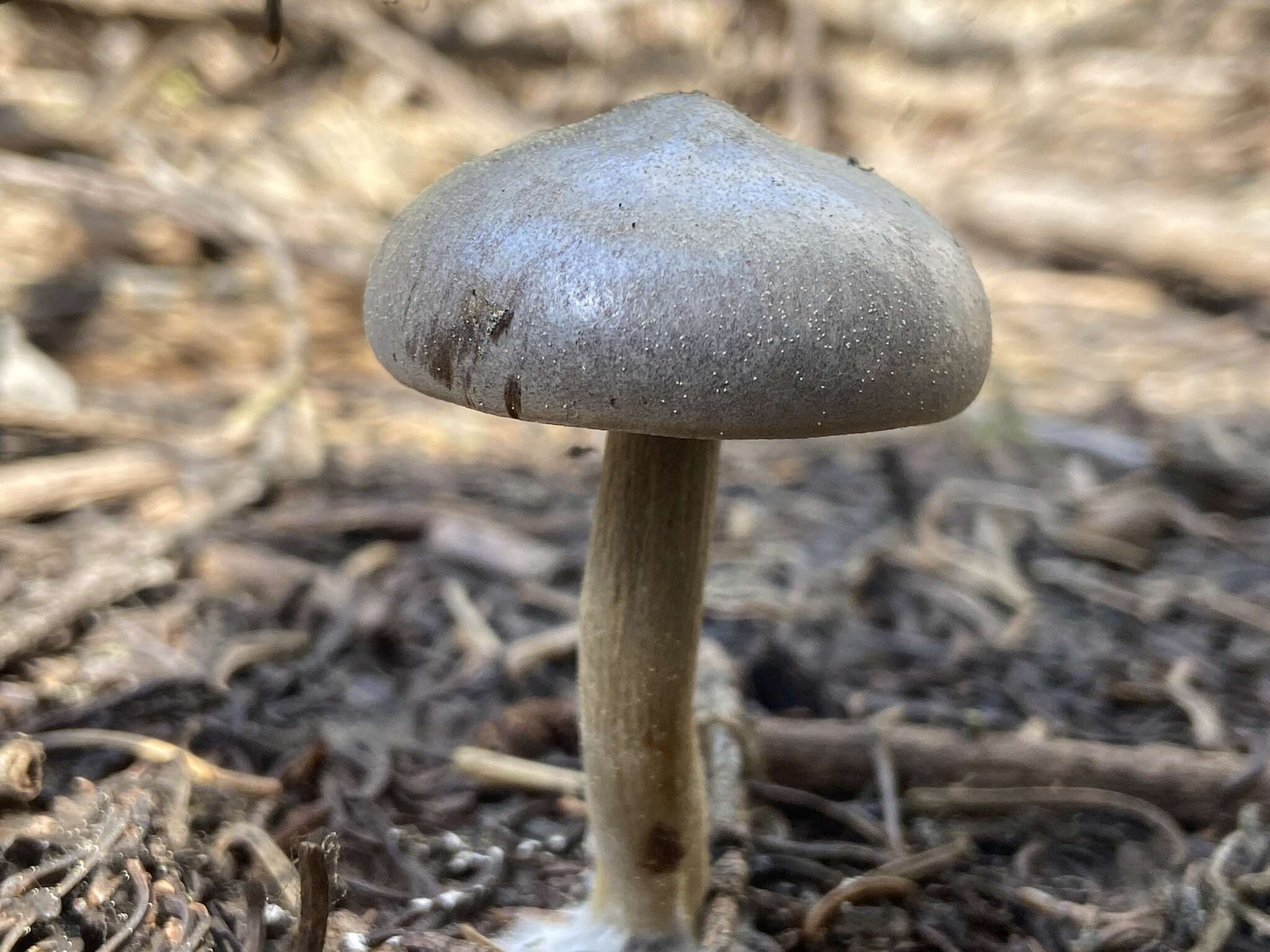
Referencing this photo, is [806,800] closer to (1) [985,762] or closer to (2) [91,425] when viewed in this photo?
(1) [985,762]

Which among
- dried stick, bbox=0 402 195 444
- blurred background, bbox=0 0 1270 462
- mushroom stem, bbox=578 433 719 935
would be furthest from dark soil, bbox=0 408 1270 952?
blurred background, bbox=0 0 1270 462

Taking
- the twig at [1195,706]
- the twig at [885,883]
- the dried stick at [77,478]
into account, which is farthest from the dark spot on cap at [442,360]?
the dried stick at [77,478]

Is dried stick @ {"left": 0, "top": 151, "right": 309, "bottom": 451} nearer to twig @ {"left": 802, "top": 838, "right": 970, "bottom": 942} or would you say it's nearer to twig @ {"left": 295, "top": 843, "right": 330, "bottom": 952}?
twig @ {"left": 295, "top": 843, "right": 330, "bottom": 952}

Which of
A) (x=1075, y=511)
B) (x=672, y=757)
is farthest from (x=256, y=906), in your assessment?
(x=1075, y=511)

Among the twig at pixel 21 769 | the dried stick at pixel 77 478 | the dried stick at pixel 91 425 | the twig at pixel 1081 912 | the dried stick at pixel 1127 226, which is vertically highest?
the dried stick at pixel 1127 226

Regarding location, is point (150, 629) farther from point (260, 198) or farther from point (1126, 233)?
point (1126, 233)

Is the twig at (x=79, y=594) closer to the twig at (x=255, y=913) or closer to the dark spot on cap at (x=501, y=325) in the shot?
the twig at (x=255, y=913)

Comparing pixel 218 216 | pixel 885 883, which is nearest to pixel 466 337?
pixel 885 883
